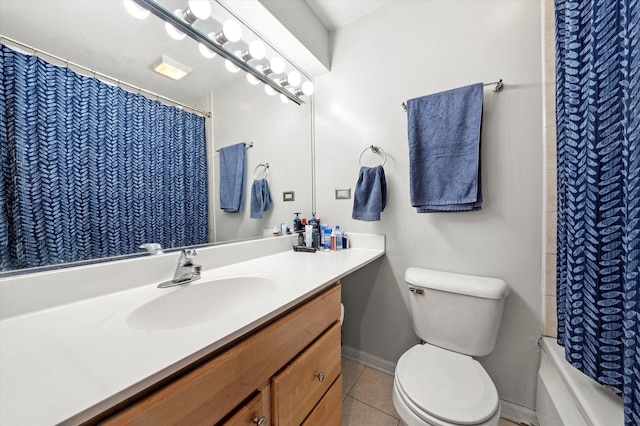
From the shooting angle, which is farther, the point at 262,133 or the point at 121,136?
the point at 262,133

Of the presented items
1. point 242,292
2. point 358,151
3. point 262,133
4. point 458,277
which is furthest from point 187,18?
point 458,277

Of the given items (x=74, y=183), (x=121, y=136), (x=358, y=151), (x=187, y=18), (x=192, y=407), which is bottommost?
(x=192, y=407)

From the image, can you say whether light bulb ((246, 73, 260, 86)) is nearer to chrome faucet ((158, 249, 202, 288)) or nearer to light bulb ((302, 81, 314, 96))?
light bulb ((302, 81, 314, 96))

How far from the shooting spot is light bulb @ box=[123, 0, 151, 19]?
877 mm

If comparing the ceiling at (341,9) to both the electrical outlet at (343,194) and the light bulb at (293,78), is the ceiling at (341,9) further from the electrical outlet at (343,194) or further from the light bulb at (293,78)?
the electrical outlet at (343,194)

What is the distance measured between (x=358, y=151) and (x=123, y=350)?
1.43 meters

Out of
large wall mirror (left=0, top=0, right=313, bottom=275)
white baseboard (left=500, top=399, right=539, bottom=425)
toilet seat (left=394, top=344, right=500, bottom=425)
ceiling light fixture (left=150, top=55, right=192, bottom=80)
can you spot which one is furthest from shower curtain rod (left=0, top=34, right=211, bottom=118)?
white baseboard (left=500, top=399, right=539, bottom=425)

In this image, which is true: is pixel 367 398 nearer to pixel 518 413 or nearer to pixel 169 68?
pixel 518 413

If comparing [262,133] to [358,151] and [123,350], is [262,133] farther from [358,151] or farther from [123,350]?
[123,350]

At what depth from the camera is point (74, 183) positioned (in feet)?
2.43

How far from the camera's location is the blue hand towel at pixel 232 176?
1.18 metres

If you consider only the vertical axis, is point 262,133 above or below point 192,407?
above

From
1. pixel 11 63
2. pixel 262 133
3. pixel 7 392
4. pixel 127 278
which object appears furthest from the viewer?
pixel 262 133

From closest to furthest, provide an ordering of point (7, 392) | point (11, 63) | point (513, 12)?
point (7, 392) < point (11, 63) < point (513, 12)
